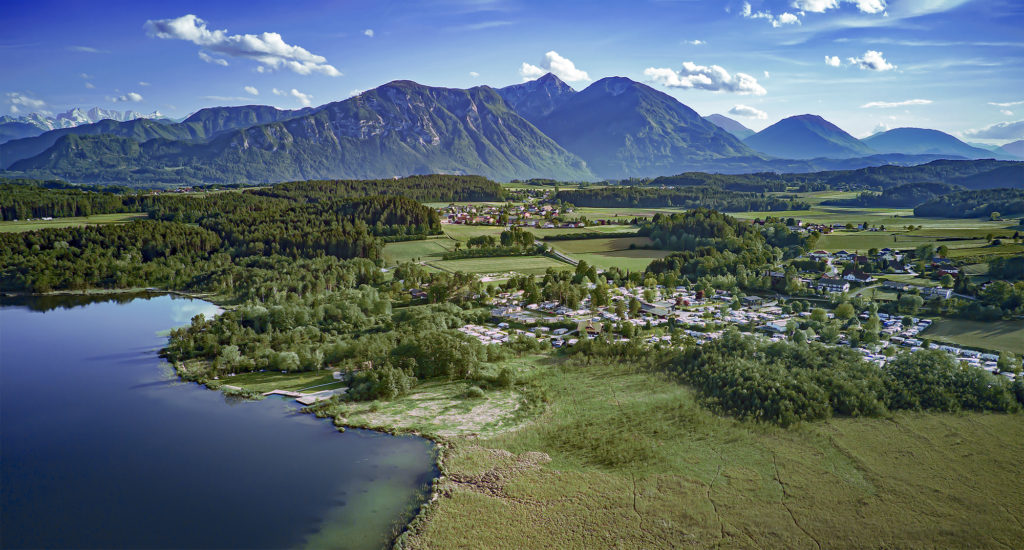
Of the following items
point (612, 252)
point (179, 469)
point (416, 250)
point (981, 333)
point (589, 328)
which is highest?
point (416, 250)

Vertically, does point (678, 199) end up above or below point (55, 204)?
below

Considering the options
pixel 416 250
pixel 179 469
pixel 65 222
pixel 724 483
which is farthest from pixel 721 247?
pixel 65 222

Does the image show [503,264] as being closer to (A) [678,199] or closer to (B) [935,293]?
(B) [935,293]

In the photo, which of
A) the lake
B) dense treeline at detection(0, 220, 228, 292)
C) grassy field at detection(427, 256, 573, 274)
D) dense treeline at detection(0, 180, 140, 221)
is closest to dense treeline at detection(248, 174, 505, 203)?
dense treeline at detection(0, 180, 140, 221)

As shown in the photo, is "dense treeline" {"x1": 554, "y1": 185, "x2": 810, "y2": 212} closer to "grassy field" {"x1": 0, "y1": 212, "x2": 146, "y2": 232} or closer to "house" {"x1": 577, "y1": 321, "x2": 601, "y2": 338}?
"grassy field" {"x1": 0, "y1": 212, "x2": 146, "y2": 232}

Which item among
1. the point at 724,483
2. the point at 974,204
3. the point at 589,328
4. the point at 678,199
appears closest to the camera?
A: the point at 724,483

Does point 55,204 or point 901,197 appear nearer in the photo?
point 55,204

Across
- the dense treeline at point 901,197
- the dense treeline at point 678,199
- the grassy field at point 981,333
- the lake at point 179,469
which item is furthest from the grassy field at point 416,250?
the dense treeline at point 901,197

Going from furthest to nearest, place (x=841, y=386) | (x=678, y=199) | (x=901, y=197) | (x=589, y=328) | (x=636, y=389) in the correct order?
(x=678, y=199) < (x=901, y=197) < (x=589, y=328) < (x=636, y=389) < (x=841, y=386)
